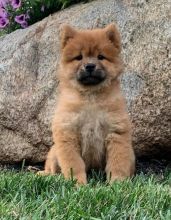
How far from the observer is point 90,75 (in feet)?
20.5

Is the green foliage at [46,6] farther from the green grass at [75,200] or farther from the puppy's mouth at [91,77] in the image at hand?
the green grass at [75,200]

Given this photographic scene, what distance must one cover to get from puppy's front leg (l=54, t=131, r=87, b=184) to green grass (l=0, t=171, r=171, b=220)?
0.82 m

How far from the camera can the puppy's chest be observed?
6.16 m

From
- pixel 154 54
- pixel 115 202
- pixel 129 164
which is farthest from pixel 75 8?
pixel 115 202

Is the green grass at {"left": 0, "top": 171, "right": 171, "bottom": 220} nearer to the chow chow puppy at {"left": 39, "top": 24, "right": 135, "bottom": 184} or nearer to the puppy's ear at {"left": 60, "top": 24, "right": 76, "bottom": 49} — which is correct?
the chow chow puppy at {"left": 39, "top": 24, "right": 135, "bottom": 184}

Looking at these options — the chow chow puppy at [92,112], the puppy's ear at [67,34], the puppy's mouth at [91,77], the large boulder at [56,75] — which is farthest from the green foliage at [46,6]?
the puppy's mouth at [91,77]

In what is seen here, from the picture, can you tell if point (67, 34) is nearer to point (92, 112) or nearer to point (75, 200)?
point (92, 112)

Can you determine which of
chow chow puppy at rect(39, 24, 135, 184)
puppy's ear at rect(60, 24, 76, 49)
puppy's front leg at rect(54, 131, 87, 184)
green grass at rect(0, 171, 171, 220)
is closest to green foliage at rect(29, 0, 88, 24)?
puppy's ear at rect(60, 24, 76, 49)

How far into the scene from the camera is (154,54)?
7.24 meters

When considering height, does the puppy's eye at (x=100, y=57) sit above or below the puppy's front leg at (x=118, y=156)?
above

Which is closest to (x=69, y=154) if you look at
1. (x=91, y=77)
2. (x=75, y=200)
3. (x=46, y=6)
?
(x=91, y=77)

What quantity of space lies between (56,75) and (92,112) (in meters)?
1.67

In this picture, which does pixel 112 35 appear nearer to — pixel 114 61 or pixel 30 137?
pixel 114 61

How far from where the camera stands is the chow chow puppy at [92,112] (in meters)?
6.11
